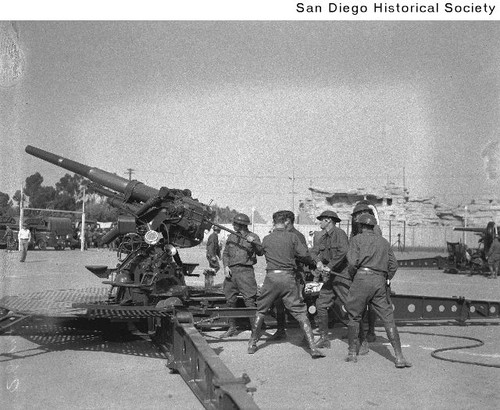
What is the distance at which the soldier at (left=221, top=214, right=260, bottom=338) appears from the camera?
8.47 meters

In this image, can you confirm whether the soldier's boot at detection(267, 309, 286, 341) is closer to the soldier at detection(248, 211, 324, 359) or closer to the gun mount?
the soldier at detection(248, 211, 324, 359)

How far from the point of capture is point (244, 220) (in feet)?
29.0

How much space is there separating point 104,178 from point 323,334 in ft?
13.4

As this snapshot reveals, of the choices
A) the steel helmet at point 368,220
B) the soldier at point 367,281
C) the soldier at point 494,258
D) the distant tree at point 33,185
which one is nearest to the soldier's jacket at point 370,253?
the soldier at point 367,281

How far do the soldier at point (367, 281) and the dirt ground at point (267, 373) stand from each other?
0.46 metres

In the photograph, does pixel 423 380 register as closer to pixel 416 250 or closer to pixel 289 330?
pixel 289 330

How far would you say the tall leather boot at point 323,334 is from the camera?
25.5 ft

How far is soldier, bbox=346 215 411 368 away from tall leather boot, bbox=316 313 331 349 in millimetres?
795

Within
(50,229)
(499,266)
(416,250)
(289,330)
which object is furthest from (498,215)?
(289,330)

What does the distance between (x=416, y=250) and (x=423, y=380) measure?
1523 inches

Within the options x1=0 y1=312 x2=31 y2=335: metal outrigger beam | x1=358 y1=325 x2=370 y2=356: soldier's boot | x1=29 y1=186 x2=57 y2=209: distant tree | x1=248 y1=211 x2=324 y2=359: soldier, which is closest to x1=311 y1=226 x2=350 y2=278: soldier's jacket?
x1=248 y1=211 x2=324 y2=359: soldier

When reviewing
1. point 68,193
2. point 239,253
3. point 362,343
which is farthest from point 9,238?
point 68,193

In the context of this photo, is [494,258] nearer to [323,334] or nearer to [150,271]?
[323,334]

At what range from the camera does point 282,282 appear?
7.38m
